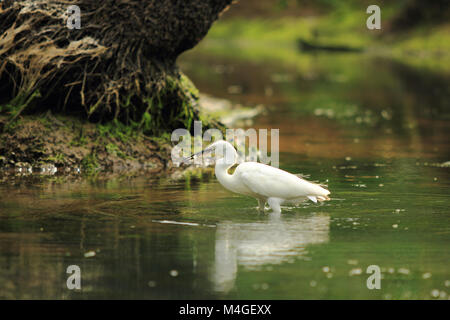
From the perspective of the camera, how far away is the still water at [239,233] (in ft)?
27.0

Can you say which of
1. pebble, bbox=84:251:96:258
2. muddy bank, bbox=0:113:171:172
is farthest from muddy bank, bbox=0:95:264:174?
pebble, bbox=84:251:96:258

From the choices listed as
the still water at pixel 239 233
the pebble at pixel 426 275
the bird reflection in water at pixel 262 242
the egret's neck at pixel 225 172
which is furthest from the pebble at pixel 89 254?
the pebble at pixel 426 275

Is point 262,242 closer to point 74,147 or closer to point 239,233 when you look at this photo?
point 239,233

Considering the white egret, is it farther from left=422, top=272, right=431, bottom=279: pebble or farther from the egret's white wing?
left=422, top=272, right=431, bottom=279: pebble

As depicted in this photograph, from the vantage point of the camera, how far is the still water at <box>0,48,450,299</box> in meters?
8.24

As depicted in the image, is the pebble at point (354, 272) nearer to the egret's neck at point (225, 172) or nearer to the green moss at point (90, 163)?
the egret's neck at point (225, 172)

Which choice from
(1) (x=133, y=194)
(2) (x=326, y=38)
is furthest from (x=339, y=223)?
(2) (x=326, y=38)

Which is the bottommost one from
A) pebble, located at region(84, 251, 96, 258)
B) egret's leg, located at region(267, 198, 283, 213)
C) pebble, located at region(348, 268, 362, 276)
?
pebble, located at region(348, 268, 362, 276)

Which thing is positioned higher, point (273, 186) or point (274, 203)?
point (273, 186)

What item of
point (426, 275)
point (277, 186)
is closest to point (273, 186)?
point (277, 186)

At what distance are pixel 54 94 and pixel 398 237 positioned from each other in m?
7.52

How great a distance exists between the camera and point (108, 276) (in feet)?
27.8

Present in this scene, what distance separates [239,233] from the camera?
33.6ft

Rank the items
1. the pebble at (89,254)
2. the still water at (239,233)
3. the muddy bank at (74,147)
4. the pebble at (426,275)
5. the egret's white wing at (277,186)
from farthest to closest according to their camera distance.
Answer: the muddy bank at (74,147) → the egret's white wing at (277,186) → the pebble at (89,254) → the pebble at (426,275) → the still water at (239,233)
